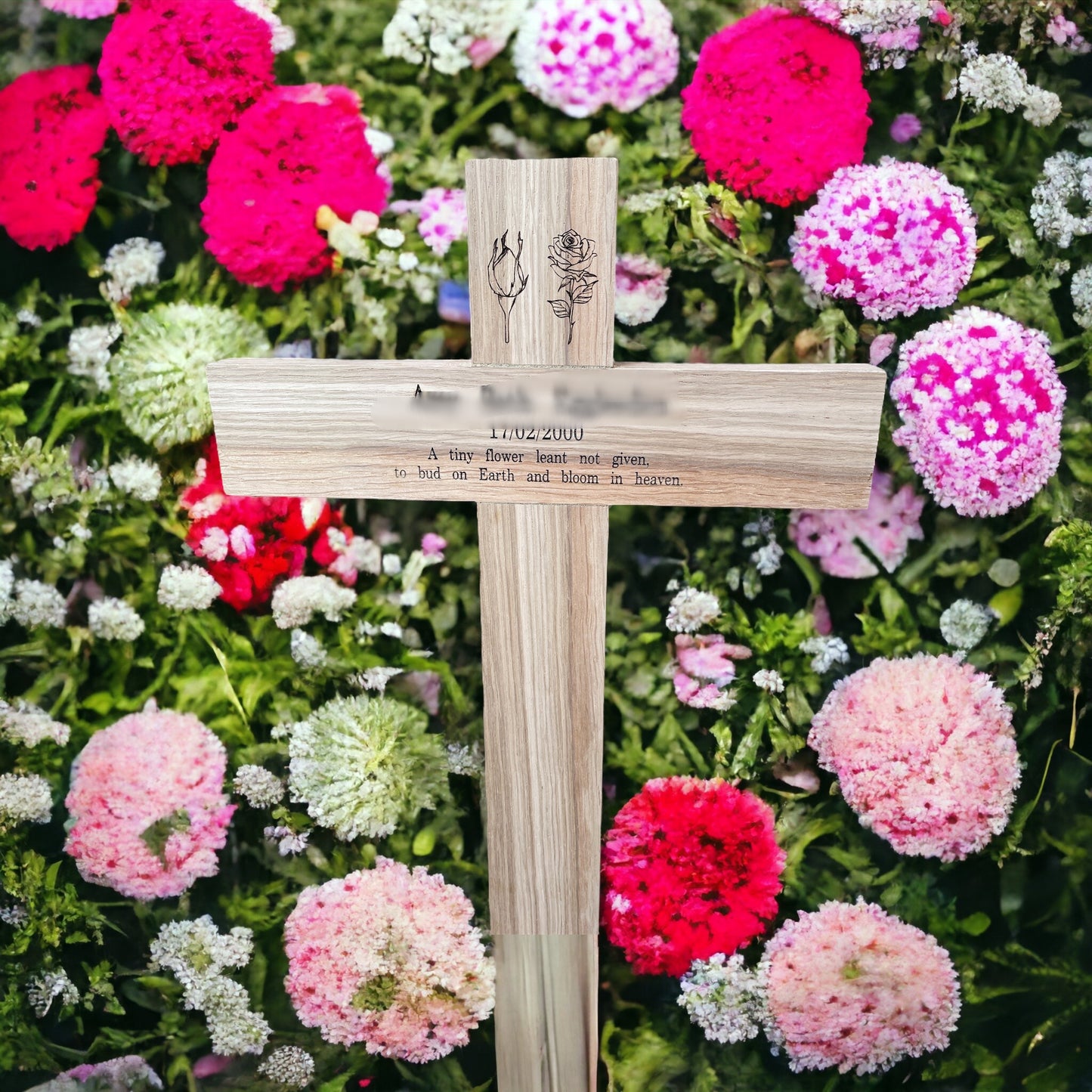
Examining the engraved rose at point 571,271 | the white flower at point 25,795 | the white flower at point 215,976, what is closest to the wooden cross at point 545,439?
the engraved rose at point 571,271

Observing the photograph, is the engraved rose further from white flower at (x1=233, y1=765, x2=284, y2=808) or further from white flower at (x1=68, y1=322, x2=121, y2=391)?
white flower at (x1=233, y1=765, x2=284, y2=808)

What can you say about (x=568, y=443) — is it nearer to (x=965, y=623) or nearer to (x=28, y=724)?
(x=965, y=623)

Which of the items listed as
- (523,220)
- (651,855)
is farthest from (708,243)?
(651,855)

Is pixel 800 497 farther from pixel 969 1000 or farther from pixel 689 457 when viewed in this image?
pixel 969 1000

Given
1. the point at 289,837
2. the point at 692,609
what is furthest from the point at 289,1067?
the point at 692,609

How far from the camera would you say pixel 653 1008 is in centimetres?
129

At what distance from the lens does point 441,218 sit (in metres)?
1.15

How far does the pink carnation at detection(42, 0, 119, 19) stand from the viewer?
1.15m

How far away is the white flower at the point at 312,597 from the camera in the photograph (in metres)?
1.22

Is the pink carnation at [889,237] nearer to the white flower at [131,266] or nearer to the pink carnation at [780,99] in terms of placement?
the pink carnation at [780,99]

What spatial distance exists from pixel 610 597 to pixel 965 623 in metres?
0.46

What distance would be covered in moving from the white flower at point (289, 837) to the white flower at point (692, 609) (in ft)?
1.91

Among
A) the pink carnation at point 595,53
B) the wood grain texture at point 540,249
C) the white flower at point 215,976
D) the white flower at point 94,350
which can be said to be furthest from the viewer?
the white flower at point 215,976

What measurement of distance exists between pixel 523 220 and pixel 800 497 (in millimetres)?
425
